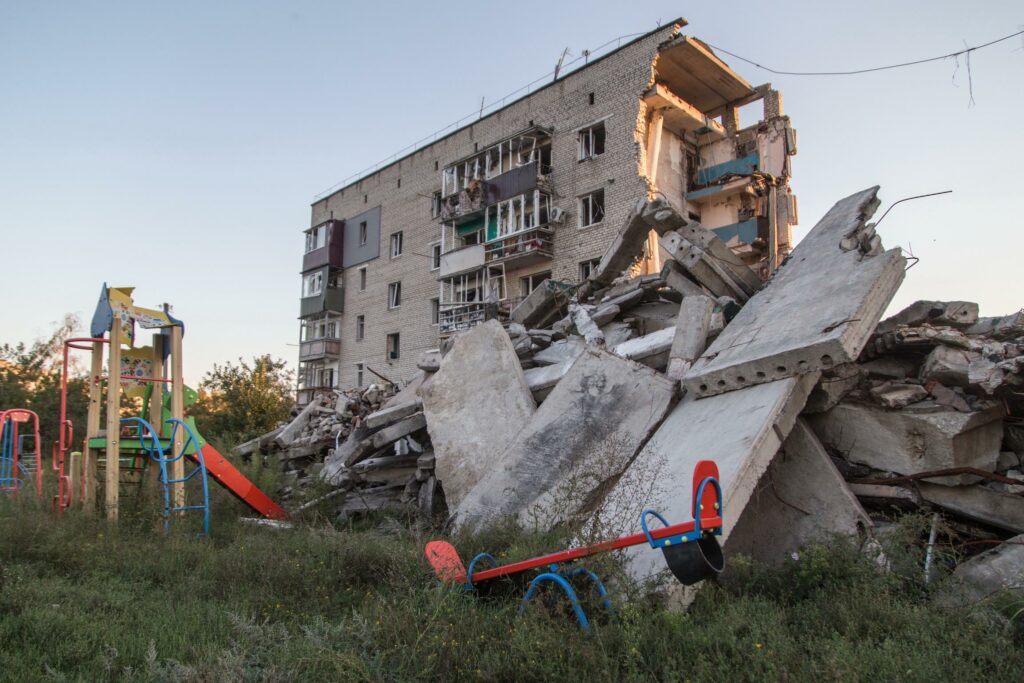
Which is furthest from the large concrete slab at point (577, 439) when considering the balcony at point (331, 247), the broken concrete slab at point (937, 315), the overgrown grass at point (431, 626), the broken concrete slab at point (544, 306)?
the balcony at point (331, 247)

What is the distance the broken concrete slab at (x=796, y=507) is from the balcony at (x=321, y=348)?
27.1m

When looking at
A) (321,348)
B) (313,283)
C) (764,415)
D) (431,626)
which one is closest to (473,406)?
(764,415)

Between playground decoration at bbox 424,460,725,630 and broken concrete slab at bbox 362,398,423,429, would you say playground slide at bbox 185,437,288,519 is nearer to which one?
broken concrete slab at bbox 362,398,423,429

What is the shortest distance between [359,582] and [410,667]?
4.85 feet

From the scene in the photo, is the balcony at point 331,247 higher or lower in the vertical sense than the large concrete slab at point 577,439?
higher

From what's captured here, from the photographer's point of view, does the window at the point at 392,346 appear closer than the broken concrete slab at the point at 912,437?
No

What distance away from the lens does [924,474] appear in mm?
4359

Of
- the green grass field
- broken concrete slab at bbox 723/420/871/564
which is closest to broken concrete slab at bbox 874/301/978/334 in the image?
broken concrete slab at bbox 723/420/871/564

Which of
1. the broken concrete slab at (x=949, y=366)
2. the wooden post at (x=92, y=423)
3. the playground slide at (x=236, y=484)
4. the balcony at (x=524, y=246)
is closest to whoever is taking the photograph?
the broken concrete slab at (x=949, y=366)

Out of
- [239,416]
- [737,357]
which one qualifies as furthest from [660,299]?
[239,416]

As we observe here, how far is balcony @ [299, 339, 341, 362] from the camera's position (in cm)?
2952

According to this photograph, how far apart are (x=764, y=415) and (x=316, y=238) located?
30.8 meters

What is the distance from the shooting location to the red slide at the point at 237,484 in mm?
6397

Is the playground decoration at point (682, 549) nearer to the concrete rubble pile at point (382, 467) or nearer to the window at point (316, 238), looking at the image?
the concrete rubble pile at point (382, 467)
